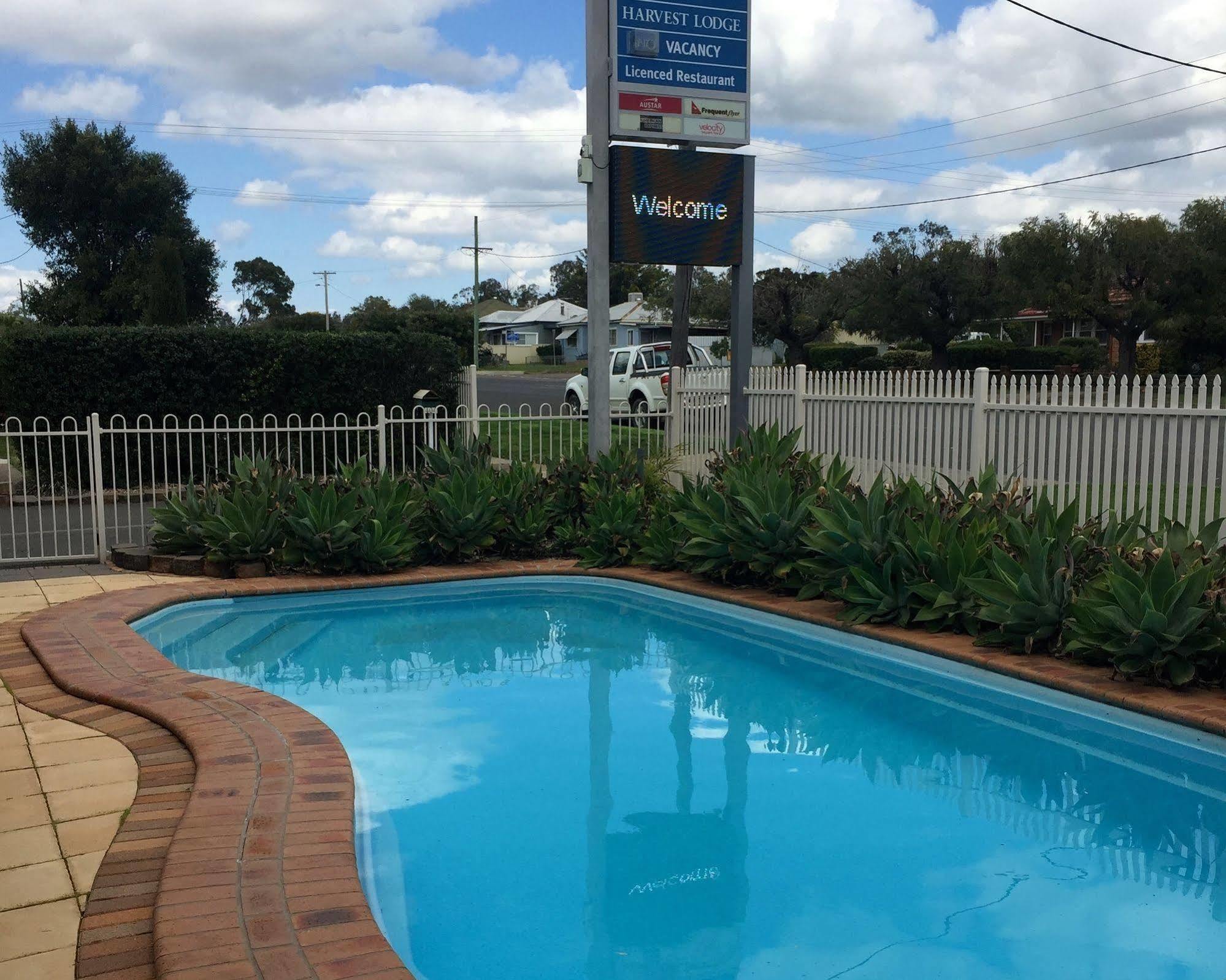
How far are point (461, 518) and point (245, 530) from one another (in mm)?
1840

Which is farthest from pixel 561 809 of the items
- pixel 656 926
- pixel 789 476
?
pixel 789 476

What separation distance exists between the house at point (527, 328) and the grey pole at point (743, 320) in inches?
2728

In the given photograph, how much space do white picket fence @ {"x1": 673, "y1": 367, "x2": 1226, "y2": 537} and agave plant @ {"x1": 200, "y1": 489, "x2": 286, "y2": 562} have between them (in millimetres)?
4268

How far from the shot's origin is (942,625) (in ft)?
24.0

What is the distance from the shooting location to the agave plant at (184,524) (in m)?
9.84

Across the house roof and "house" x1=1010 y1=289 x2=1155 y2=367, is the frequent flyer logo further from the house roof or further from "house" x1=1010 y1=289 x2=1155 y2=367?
the house roof

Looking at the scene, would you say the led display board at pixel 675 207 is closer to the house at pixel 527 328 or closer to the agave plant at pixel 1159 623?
the agave plant at pixel 1159 623

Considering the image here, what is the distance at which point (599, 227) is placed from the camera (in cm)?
1124

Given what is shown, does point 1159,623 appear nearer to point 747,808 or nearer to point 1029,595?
point 1029,595

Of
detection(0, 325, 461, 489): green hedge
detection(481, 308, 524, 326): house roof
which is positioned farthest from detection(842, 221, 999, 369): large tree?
detection(481, 308, 524, 326): house roof

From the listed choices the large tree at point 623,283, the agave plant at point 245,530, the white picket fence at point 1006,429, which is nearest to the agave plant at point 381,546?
the agave plant at point 245,530

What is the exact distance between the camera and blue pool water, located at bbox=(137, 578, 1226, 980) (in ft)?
12.3

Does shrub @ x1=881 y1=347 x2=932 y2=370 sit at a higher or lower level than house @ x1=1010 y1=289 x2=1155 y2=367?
lower

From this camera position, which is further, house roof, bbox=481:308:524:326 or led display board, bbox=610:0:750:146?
house roof, bbox=481:308:524:326
